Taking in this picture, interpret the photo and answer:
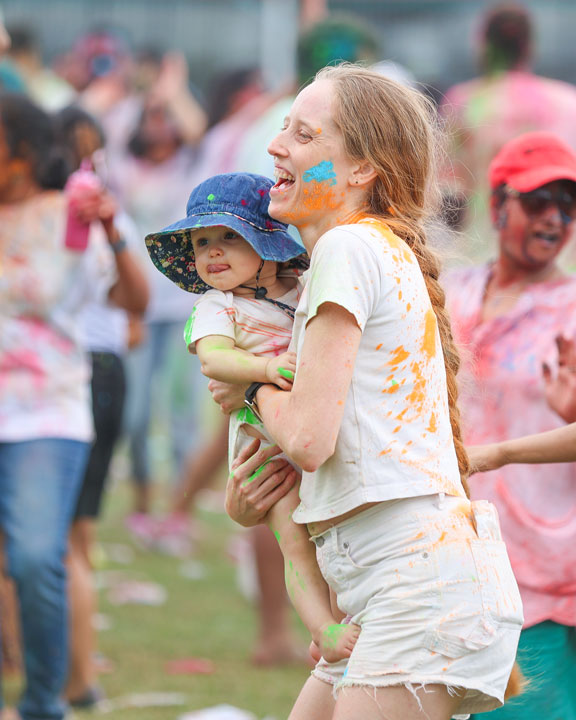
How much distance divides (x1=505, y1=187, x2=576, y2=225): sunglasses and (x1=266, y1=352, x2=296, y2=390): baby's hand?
1.19 meters

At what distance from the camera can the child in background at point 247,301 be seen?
8.39 feet

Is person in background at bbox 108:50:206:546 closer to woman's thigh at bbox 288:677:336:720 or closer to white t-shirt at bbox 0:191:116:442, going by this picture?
white t-shirt at bbox 0:191:116:442

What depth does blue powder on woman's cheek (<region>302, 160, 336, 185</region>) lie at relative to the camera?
252cm

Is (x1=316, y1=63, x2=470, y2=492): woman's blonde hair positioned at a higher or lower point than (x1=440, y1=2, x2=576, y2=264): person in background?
lower

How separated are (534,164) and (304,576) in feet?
4.66

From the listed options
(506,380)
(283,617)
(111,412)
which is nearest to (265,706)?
(283,617)

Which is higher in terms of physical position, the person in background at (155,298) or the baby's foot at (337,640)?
the person in background at (155,298)

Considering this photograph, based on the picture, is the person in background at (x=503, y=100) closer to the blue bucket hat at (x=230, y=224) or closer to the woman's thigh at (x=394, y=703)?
the blue bucket hat at (x=230, y=224)

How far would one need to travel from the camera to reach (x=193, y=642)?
18.9 ft

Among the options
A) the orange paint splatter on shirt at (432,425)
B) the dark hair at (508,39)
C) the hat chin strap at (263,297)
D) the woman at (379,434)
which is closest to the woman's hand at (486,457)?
the woman at (379,434)

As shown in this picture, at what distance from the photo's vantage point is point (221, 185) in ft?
8.96

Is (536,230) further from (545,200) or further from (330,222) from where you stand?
(330,222)

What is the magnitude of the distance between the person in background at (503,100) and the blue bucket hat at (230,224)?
8.17 feet

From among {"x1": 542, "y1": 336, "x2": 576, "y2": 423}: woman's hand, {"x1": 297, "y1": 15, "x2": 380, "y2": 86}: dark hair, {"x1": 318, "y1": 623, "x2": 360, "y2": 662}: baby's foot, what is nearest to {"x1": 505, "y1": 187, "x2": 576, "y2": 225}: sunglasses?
{"x1": 542, "y1": 336, "x2": 576, "y2": 423}: woman's hand
